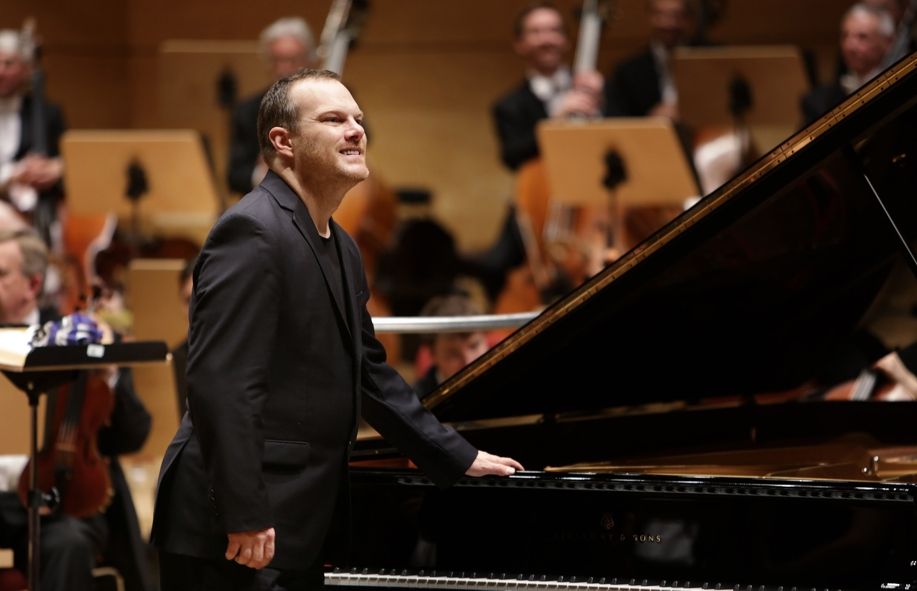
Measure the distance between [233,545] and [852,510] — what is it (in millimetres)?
1012

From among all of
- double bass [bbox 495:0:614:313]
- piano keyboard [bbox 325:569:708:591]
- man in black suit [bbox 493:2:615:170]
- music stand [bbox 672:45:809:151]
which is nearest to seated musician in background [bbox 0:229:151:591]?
piano keyboard [bbox 325:569:708:591]

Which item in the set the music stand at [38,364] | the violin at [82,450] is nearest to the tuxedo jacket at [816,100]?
the violin at [82,450]

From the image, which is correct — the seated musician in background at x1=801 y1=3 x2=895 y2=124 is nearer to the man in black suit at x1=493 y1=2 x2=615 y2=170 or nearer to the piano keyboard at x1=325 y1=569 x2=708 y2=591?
the man in black suit at x1=493 y1=2 x2=615 y2=170

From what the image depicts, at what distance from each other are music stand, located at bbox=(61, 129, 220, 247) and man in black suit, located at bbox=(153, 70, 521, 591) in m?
3.32

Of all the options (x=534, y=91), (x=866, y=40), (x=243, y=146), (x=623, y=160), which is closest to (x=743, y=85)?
(x=866, y=40)

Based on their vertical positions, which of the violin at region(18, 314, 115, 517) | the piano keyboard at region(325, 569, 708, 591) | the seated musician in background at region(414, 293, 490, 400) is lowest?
the piano keyboard at region(325, 569, 708, 591)

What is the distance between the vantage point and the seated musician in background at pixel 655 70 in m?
6.21

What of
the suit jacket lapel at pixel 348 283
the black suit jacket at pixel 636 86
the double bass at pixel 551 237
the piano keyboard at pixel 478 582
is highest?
the black suit jacket at pixel 636 86

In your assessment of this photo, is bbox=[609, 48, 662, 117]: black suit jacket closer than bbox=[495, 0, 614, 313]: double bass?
No

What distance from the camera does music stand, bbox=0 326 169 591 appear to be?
115 inches

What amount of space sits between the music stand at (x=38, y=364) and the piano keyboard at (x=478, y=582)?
2.43 ft

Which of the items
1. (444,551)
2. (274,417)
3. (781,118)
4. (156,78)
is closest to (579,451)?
(444,551)

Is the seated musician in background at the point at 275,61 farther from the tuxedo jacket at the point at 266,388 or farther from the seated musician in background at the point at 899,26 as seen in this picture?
the tuxedo jacket at the point at 266,388

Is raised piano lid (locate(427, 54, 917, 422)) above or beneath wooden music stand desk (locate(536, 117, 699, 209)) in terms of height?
beneath
